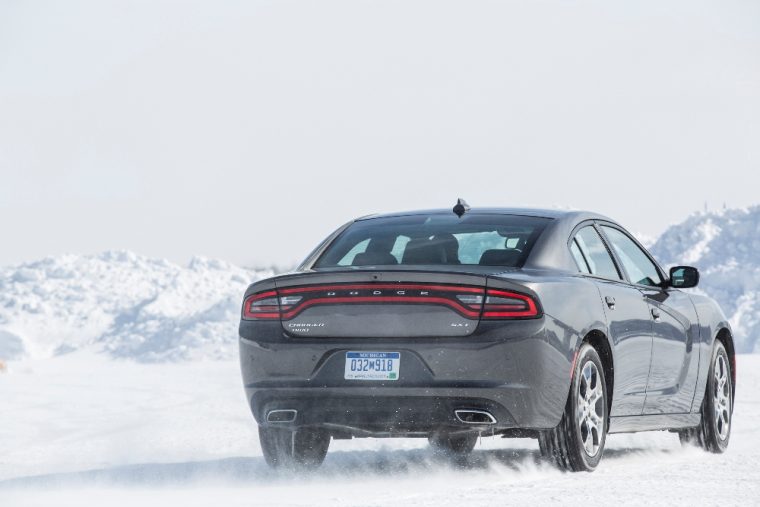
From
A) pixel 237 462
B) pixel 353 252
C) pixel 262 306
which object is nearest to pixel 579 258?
pixel 353 252

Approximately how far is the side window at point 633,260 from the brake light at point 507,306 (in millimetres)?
1785

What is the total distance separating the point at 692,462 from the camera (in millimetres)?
7934

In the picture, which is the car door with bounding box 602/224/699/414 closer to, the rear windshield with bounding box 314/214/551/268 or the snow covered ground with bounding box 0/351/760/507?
the snow covered ground with bounding box 0/351/760/507

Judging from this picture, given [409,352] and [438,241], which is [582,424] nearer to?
[409,352]

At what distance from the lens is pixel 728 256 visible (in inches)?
2048

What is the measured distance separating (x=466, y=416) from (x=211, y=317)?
169ft

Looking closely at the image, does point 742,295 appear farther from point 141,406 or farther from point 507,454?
point 507,454

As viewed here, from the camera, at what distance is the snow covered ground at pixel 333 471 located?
5.95 metres

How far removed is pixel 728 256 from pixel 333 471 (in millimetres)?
46783

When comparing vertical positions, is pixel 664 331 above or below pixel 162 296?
above

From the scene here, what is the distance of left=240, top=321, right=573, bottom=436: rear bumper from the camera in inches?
251

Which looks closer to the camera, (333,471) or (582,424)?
(582,424)

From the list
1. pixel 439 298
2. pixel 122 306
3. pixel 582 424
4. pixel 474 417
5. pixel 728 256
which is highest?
pixel 439 298

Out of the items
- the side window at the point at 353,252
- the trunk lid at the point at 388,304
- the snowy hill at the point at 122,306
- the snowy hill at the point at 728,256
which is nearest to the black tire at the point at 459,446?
the side window at the point at 353,252
